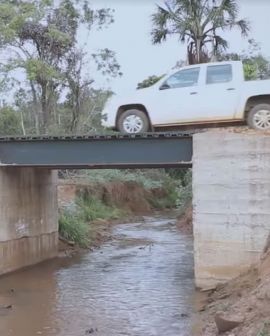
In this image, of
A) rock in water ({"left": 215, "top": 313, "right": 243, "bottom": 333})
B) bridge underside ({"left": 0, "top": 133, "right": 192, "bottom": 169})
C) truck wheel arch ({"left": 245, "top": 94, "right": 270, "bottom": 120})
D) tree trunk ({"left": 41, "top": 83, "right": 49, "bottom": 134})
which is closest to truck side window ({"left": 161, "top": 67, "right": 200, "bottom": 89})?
bridge underside ({"left": 0, "top": 133, "right": 192, "bottom": 169})

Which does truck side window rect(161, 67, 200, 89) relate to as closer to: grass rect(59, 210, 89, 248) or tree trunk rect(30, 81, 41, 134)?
grass rect(59, 210, 89, 248)

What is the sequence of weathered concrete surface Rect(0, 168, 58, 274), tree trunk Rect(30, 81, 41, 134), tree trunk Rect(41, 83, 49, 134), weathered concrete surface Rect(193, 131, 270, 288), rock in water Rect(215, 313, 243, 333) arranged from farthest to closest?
tree trunk Rect(30, 81, 41, 134) → tree trunk Rect(41, 83, 49, 134) → weathered concrete surface Rect(0, 168, 58, 274) → weathered concrete surface Rect(193, 131, 270, 288) → rock in water Rect(215, 313, 243, 333)

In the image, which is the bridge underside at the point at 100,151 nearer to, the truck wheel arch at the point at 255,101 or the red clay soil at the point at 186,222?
the truck wheel arch at the point at 255,101

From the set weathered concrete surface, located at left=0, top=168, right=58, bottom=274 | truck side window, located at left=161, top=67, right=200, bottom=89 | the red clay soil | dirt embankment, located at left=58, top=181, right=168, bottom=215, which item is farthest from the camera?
dirt embankment, located at left=58, top=181, right=168, bottom=215

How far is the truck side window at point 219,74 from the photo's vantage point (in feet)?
47.3

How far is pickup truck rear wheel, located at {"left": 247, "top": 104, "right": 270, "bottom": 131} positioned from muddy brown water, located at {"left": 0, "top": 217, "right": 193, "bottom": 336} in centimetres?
442

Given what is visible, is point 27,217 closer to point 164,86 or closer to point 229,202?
point 164,86

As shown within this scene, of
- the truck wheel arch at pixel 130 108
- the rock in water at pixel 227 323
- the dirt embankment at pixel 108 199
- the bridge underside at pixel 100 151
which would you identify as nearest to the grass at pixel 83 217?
the dirt embankment at pixel 108 199

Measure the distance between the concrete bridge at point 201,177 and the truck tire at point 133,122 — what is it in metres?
0.24

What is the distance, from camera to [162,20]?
2612 centimetres

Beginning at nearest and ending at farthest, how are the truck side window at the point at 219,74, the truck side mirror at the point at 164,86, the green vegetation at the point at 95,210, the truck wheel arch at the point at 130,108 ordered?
the truck side window at the point at 219,74
the truck side mirror at the point at 164,86
the truck wheel arch at the point at 130,108
the green vegetation at the point at 95,210

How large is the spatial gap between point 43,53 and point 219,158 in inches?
847

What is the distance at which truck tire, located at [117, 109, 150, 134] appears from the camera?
1516 centimetres

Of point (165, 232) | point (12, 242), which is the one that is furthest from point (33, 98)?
point (12, 242)
